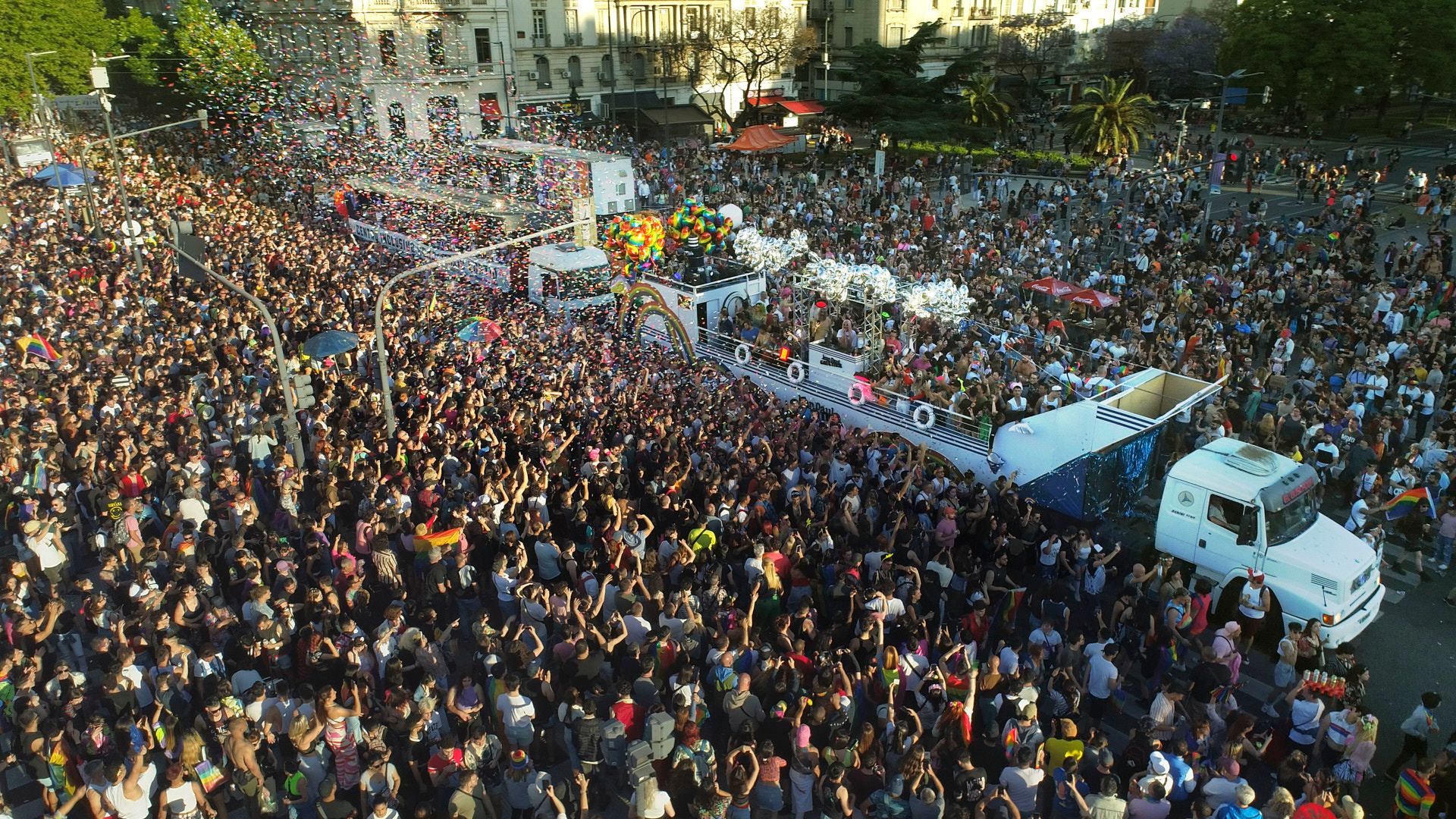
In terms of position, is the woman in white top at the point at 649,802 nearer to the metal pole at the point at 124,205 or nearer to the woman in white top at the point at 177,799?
the woman in white top at the point at 177,799

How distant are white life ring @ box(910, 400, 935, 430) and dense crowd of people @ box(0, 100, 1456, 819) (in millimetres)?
421

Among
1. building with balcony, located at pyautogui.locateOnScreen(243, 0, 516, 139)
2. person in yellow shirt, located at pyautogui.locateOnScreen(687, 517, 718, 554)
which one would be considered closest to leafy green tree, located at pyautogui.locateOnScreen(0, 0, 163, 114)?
building with balcony, located at pyautogui.locateOnScreen(243, 0, 516, 139)

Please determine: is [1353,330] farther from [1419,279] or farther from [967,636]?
[967,636]

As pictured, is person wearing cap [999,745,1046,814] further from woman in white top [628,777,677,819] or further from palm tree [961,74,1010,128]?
palm tree [961,74,1010,128]

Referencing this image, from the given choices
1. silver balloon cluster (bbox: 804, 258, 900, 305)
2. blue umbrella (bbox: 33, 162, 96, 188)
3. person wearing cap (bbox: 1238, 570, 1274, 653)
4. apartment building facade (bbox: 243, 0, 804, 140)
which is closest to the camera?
person wearing cap (bbox: 1238, 570, 1274, 653)

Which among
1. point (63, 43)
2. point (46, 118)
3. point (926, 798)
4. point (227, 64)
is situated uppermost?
point (63, 43)

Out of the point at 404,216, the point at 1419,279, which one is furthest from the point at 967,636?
A: the point at 404,216

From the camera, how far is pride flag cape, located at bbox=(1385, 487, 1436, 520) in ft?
44.0

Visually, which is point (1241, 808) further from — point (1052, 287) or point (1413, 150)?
point (1413, 150)

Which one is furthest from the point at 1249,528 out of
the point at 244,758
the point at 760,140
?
the point at 760,140

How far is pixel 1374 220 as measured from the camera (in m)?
30.3

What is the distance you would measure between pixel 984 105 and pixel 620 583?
131 feet

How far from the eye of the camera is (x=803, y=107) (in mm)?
54812

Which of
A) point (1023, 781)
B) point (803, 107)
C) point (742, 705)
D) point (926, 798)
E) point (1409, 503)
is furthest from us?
point (803, 107)
